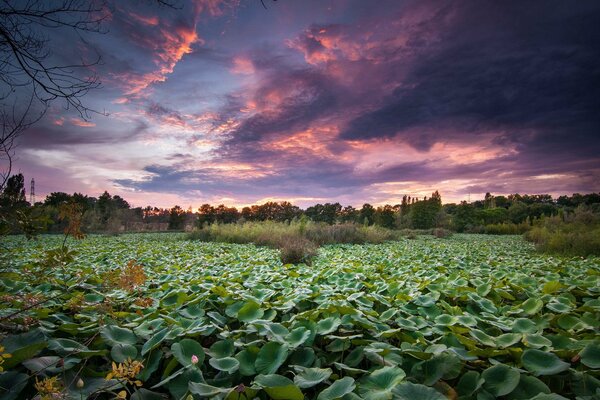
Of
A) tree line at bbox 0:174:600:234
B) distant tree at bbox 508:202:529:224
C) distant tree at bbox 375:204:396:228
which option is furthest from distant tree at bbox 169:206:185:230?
distant tree at bbox 508:202:529:224

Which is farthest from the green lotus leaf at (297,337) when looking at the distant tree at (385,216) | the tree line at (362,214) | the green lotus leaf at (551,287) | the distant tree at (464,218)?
the distant tree at (464,218)

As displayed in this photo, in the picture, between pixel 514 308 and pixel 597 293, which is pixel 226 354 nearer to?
pixel 514 308

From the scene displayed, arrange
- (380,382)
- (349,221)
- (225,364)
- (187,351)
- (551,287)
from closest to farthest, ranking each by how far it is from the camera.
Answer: (380,382)
(225,364)
(187,351)
(551,287)
(349,221)

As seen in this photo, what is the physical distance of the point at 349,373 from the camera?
4.97 ft

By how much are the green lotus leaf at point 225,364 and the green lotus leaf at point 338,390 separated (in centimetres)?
43

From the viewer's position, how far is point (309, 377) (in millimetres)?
1300

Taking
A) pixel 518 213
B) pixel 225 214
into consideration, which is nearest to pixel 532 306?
pixel 225 214

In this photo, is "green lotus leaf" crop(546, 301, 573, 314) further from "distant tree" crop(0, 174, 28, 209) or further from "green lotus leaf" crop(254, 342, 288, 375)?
"distant tree" crop(0, 174, 28, 209)

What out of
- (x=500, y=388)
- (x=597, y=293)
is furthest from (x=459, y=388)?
(x=597, y=293)

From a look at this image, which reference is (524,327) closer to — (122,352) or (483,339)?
(483,339)

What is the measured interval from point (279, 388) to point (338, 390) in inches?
9.7

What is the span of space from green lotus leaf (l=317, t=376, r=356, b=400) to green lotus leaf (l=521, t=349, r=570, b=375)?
3.10 feet

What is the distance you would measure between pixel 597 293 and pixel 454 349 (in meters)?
2.95

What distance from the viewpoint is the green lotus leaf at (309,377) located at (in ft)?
3.95
